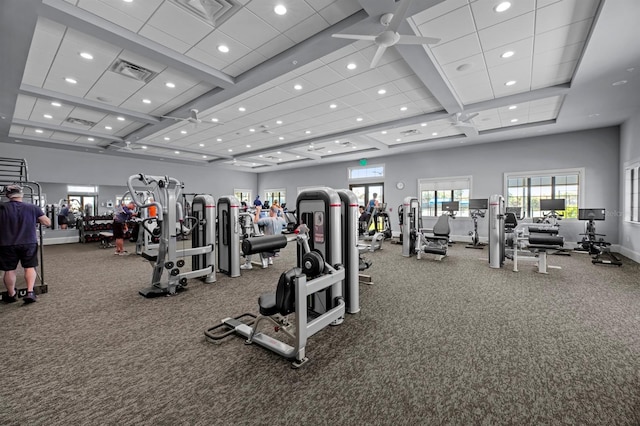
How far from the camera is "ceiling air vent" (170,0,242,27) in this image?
3.10 m

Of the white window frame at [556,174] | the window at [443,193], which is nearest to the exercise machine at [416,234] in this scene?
the window at [443,193]

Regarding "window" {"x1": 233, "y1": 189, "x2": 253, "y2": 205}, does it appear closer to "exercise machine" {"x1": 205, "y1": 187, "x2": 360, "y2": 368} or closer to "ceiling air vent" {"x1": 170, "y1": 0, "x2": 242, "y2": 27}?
"ceiling air vent" {"x1": 170, "y1": 0, "x2": 242, "y2": 27}

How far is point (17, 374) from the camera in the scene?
6.81ft

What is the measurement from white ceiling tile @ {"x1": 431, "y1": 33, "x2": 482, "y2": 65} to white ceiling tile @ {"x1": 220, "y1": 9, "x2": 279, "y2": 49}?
2.37m

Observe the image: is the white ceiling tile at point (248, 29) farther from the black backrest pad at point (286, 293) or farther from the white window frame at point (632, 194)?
the white window frame at point (632, 194)

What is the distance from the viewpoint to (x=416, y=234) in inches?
270

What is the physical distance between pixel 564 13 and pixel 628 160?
218 inches

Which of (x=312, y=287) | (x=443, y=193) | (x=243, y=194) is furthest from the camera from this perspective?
(x=243, y=194)

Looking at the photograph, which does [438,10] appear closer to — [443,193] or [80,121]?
[443,193]

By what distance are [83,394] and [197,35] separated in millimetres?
4082

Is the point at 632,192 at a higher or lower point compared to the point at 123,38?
lower

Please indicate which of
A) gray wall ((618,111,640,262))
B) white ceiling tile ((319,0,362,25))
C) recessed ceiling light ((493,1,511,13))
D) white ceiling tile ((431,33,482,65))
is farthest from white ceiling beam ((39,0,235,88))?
gray wall ((618,111,640,262))

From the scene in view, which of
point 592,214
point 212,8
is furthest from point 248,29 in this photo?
point 592,214

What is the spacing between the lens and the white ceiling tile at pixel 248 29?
11.0 feet
